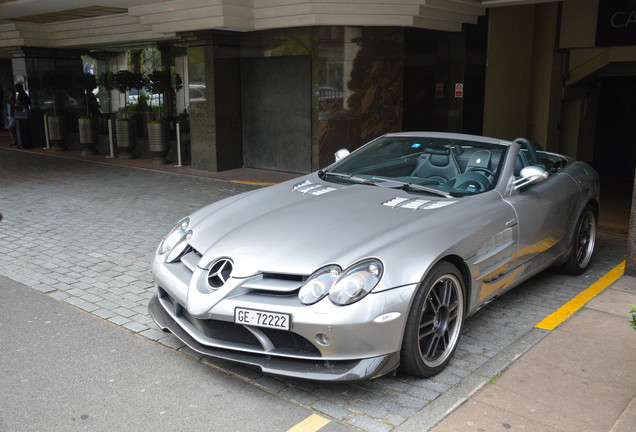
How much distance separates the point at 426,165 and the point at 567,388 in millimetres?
2235

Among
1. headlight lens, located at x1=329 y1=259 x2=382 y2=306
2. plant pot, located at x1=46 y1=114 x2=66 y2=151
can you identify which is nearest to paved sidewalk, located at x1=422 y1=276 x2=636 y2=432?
headlight lens, located at x1=329 y1=259 x2=382 y2=306

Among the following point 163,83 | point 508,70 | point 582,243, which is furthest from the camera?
point 163,83

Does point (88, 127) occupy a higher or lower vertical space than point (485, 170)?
lower

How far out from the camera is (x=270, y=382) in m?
3.72

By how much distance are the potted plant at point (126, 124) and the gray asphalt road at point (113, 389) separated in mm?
11412

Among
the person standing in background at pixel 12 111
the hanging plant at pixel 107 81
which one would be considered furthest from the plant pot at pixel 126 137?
the person standing in background at pixel 12 111

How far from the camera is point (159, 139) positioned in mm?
14117

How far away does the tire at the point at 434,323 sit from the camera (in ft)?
11.5

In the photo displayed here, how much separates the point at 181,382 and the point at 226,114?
33.3ft

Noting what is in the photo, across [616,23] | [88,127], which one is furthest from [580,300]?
[88,127]

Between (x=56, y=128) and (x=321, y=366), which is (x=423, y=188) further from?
(x=56, y=128)

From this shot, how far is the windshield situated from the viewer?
4785 millimetres

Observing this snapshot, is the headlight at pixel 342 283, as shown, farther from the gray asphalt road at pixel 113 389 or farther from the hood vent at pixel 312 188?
the hood vent at pixel 312 188

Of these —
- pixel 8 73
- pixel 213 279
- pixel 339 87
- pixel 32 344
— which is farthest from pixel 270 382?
pixel 8 73
